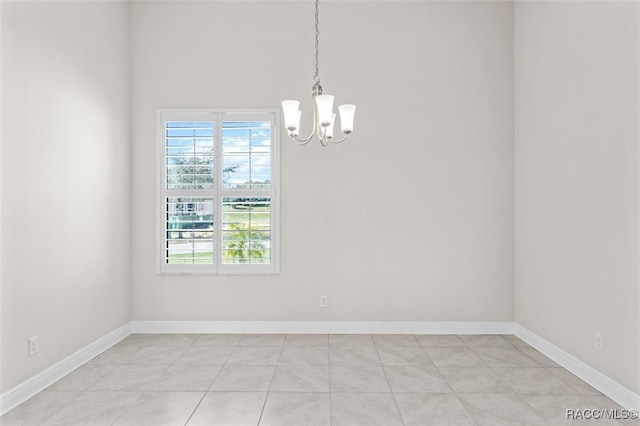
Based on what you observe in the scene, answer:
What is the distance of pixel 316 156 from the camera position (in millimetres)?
3773

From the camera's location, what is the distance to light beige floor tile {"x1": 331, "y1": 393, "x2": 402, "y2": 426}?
7.09 ft

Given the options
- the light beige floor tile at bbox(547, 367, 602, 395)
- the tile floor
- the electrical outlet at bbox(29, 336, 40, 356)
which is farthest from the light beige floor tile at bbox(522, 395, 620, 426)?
the electrical outlet at bbox(29, 336, 40, 356)

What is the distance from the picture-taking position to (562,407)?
2.34 m

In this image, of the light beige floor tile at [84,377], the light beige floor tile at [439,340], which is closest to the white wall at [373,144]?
the light beige floor tile at [439,340]

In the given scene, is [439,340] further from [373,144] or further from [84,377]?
[84,377]

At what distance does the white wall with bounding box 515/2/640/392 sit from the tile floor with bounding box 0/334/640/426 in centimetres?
43

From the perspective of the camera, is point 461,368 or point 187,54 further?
point 187,54

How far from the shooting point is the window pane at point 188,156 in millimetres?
3791

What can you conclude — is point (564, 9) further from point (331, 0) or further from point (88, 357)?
point (88, 357)

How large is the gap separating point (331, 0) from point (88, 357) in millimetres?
4036

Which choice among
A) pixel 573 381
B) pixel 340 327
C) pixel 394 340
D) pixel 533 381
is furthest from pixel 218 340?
pixel 573 381

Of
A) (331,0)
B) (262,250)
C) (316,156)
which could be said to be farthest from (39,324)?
(331,0)

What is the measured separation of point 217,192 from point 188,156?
19.1 inches

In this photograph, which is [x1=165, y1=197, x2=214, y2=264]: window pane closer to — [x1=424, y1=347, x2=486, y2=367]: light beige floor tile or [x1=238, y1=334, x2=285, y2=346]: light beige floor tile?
[x1=238, y1=334, x2=285, y2=346]: light beige floor tile
